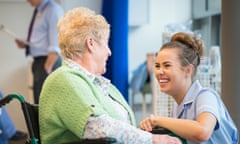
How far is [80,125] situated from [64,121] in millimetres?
79

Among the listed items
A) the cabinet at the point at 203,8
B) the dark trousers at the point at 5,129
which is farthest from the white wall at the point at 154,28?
the dark trousers at the point at 5,129

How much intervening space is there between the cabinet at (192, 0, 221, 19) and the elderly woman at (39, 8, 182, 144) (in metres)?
2.89

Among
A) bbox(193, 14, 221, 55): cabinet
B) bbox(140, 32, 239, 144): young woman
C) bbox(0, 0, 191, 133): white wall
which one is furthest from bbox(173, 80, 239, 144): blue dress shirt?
bbox(0, 0, 191, 133): white wall

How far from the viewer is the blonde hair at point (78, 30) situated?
5.38ft

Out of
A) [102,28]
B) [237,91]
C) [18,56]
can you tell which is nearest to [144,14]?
[18,56]

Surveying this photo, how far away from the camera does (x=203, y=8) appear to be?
4.81 m

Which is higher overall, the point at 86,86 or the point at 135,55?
the point at 86,86

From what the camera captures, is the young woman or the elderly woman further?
the young woman

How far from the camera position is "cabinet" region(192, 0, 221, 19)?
14.5ft

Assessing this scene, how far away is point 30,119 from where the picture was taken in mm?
1655

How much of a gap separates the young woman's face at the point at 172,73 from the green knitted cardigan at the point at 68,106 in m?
0.34

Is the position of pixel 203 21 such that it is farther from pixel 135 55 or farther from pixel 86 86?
pixel 86 86

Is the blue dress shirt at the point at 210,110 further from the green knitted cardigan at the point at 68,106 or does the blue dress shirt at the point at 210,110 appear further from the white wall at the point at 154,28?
the white wall at the point at 154,28

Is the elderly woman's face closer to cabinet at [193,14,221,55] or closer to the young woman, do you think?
the young woman
